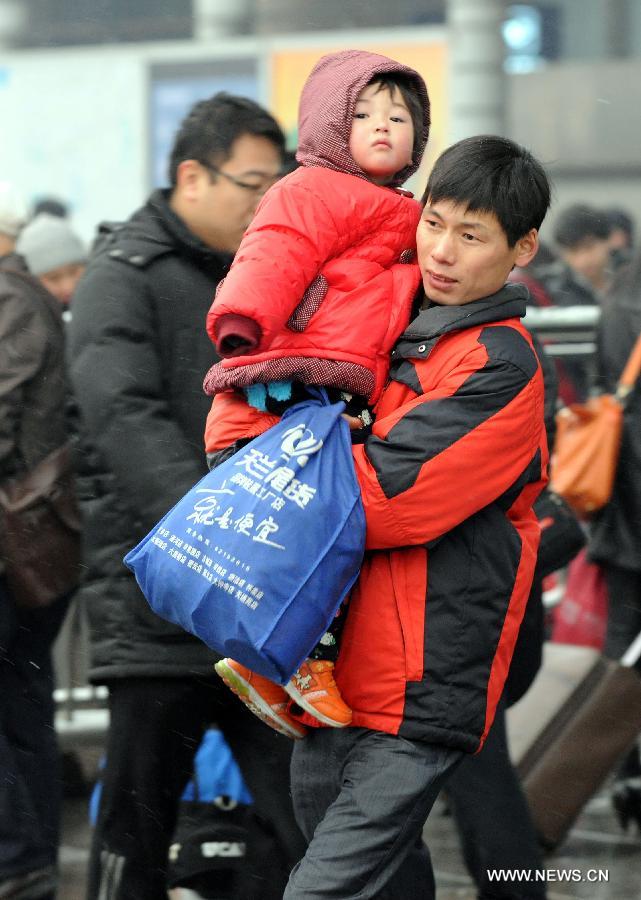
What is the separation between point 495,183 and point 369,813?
1.18 meters

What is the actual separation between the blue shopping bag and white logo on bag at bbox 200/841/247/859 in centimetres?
166

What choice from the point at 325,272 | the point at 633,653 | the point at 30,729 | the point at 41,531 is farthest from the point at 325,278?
the point at 633,653

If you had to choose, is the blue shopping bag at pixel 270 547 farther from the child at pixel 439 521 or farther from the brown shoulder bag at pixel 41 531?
the brown shoulder bag at pixel 41 531

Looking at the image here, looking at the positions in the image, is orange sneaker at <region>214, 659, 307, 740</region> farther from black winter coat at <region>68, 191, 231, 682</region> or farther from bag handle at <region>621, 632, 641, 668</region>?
bag handle at <region>621, 632, 641, 668</region>

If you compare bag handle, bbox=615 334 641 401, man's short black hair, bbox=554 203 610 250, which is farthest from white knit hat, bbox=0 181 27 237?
man's short black hair, bbox=554 203 610 250

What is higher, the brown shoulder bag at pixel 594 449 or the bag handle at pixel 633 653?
the brown shoulder bag at pixel 594 449

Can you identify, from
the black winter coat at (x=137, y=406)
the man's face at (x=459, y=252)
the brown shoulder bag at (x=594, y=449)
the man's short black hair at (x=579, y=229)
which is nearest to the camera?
the man's face at (x=459, y=252)

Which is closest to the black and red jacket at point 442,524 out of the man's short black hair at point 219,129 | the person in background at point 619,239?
the man's short black hair at point 219,129

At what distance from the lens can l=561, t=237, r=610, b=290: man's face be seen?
31.5 feet

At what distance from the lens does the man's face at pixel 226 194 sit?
4039 mm

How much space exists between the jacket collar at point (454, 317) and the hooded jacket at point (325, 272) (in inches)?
1.6

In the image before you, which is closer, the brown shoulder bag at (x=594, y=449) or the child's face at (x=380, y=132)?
the child's face at (x=380, y=132)

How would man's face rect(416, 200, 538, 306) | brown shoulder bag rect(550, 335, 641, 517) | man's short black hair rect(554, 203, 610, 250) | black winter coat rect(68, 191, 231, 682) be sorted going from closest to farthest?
1. man's face rect(416, 200, 538, 306)
2. black winter coat rect(68, 191, 231, 682)
3. brown shoulder bag rect(550, 335, 641, 517)
4. man's short black hair rect(554, 203, 610, 250)

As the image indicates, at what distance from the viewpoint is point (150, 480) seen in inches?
150
